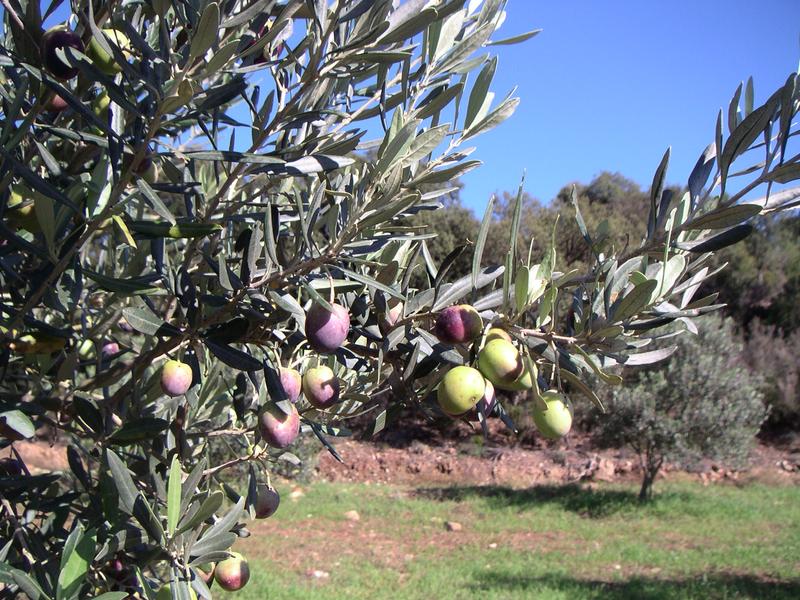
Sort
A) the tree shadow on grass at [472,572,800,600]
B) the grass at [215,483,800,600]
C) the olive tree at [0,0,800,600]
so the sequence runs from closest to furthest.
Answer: the olive tree at [0,0,800,600]
the tree shadow on grass at [472,572,800,600]
the grass at [215,483,800,600]

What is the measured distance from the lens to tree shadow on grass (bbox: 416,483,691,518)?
1098cm

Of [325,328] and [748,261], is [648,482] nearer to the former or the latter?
[748,261]

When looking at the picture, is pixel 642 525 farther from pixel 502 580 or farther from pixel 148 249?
pixel 148 249

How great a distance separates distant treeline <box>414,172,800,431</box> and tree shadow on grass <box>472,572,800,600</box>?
695cm

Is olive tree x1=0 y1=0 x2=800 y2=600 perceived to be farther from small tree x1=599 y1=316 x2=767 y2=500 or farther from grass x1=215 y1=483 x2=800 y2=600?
small tree x1=599 y1=316 x2=767 y2=500

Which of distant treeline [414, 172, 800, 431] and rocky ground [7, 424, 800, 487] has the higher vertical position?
distant treeline [414, 172, 800, 431]

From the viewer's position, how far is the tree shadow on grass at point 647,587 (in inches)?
264

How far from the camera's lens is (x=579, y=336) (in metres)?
1.10

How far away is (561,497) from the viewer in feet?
39.0

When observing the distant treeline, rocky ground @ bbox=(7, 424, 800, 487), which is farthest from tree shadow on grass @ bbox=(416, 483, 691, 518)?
the distant treeline

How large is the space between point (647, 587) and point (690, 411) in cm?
467

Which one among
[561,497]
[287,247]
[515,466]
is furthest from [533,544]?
[287,247]

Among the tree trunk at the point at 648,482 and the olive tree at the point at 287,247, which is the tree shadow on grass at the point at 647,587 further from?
the olive tree at the point at 287,247

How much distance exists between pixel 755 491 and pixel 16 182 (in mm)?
13336
